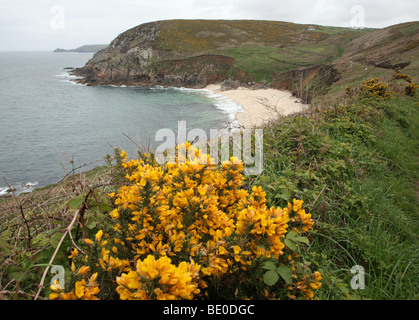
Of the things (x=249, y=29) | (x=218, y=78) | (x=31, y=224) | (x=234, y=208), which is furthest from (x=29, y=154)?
(x=249, y=29)

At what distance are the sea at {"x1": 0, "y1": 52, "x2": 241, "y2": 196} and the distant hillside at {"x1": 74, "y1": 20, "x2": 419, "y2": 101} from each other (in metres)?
5.82

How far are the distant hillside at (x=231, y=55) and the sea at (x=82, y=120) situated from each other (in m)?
5.82

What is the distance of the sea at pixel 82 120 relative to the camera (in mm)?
19953

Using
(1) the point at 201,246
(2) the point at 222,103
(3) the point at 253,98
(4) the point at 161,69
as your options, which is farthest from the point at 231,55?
(1) the point at 201,246

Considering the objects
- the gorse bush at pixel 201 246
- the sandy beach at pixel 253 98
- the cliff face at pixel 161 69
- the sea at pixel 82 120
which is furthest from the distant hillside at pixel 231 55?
the gorse bush at pixel 201 246

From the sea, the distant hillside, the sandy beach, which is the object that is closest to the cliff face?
the distant hillside

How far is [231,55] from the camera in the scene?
179ft

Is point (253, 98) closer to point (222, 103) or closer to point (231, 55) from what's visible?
point (222, 103)

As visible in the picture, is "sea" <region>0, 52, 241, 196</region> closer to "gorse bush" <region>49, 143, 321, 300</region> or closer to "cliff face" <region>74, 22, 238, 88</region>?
"cliff face" <region>74, 22, 238, 88</region>

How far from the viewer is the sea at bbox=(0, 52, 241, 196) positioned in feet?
65.5

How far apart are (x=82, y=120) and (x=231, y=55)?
35.8 m
